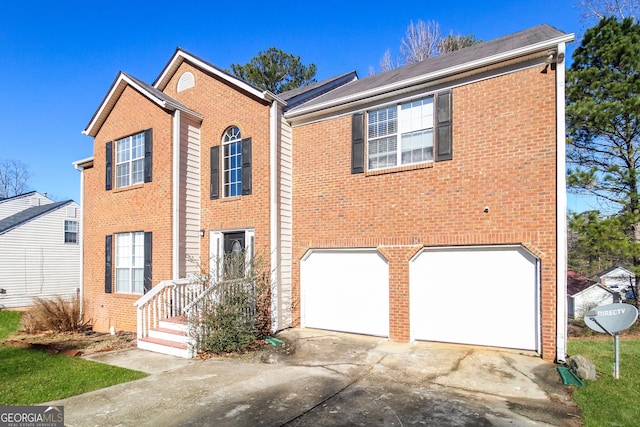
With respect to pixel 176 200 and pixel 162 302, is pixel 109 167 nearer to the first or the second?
pixel 176 200

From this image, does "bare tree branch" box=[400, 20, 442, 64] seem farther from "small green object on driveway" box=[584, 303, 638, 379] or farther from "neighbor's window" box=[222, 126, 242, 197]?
"small green object on driveway" box=[584, 303, 638, 379]

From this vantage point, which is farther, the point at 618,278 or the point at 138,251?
the point at 618,278

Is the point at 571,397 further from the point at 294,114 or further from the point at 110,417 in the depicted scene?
the point at 294,114

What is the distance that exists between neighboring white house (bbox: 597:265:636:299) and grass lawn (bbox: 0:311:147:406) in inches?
555

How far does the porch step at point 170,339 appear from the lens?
8.21 m

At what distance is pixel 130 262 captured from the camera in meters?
12.0

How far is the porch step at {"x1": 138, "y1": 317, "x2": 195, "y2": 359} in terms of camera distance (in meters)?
8.21

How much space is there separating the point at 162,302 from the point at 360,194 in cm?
582

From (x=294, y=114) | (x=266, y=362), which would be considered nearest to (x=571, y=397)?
(x=266, y=362)

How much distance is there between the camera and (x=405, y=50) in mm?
26000

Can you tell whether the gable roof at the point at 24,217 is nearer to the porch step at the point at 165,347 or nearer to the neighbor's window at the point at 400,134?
the porch step at the point at 165,347

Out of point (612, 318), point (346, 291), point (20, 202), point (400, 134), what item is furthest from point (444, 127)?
point (20, 202)

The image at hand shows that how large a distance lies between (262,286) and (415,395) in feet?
16.1

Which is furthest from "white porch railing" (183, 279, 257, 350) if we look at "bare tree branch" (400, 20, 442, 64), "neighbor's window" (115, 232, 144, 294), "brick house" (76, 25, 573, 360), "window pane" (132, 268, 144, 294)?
"bare tree branch" (400, 20, 442, 64)
